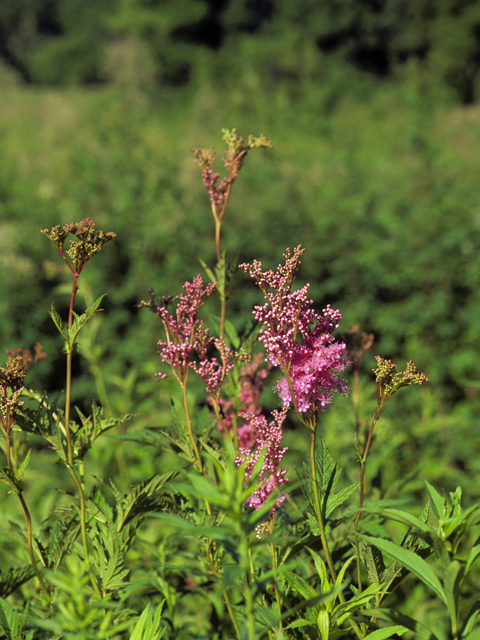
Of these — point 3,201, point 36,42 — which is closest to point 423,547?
point 3,201

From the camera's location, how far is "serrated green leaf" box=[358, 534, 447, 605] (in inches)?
27.4

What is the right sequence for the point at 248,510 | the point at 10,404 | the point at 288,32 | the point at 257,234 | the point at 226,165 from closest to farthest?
the point at 10,404
the point at 248,510
the point at 226,165
the point at 257,234
the point at 288,32

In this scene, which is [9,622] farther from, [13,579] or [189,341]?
[189,341]

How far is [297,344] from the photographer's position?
0.84 m

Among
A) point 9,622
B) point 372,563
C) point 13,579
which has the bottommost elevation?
point 13,579

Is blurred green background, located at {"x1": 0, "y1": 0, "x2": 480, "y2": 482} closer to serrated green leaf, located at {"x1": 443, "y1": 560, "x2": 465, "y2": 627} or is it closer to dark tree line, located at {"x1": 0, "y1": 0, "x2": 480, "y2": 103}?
serrated green leaf, located at {"x1": 443, "y1": 560, "x2": 465, "y2": 627}

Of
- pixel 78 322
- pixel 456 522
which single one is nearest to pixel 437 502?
pixel 456 522

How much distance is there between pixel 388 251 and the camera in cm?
495

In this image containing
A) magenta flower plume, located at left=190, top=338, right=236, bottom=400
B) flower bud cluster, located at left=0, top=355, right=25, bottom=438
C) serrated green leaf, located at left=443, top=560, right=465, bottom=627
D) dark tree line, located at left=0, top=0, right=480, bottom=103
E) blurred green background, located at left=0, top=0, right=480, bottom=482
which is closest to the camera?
serrated green leaf, located at left=443, top=560, right=465, bottom=627

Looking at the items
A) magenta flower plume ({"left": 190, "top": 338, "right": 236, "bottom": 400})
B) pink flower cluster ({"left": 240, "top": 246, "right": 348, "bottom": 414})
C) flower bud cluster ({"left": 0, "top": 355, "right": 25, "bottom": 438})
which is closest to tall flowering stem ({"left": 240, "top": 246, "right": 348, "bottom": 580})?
pink flower cluster ({"left": 240, "top": 246, "right": 348, "bottom": 414})

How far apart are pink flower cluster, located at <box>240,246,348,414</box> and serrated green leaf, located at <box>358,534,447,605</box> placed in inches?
7.8

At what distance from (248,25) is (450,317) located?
71.9 feet

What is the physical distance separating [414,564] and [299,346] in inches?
13.1

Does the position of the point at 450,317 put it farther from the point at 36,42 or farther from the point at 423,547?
the point at 36,42
